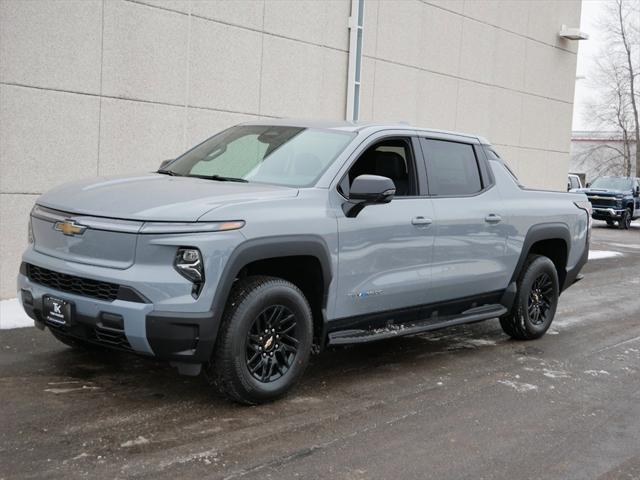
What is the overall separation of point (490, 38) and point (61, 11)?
10241 mm

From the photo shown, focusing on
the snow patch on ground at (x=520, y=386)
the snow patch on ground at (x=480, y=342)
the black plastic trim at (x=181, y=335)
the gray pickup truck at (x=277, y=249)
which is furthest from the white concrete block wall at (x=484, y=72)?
the black plastic trim at (x=181, y=335)

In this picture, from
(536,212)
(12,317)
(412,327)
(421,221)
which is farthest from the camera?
(12,317)

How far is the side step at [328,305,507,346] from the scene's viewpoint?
5.63m

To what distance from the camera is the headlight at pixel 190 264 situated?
4.62 metres

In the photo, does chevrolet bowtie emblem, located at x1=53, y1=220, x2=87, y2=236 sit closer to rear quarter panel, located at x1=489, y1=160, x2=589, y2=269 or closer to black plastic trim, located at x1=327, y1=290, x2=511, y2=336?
black plastic trim, located at x1=327, y1=290, x2=511, y2=336

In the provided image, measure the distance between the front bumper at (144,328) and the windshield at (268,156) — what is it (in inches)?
53.3

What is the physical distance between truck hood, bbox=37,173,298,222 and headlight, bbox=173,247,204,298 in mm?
186

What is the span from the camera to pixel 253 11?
11.2 meters

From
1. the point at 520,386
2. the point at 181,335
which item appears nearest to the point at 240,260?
the point at 181,335

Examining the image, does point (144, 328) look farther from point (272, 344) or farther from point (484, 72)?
point (484, 72)

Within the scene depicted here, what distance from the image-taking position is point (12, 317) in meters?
7.58

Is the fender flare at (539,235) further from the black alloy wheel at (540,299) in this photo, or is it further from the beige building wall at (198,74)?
the beige building wall at (198,74)

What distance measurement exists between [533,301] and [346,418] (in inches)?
130

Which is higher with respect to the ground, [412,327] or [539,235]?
[539,235]
